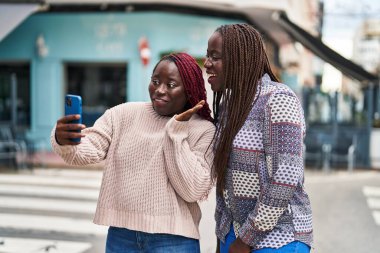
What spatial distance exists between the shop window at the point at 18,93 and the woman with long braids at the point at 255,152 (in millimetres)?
15563

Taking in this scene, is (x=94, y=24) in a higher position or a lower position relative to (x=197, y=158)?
higher

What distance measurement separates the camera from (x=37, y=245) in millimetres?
5848

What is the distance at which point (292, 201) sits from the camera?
202 cm

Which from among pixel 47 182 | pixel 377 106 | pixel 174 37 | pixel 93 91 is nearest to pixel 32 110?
pixel 93 91

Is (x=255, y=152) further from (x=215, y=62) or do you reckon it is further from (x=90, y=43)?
(x=90, y=43)

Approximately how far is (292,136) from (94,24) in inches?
591

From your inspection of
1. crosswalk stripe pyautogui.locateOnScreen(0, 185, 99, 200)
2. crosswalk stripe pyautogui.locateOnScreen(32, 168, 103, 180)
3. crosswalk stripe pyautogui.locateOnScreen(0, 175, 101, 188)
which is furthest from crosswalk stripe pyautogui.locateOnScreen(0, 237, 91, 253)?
crosswalk stripe pyautogui.locateOnScreen(32, 168, 103, 180)

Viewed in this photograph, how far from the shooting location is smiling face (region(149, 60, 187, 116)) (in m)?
2.25

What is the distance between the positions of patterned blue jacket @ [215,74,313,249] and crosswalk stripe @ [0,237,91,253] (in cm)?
399

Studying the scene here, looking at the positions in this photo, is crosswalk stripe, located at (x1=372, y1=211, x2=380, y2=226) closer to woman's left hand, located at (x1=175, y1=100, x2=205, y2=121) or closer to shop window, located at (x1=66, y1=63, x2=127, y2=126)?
woman's left hand, located at (x1=175, y1=100, x2=205, y2=121)

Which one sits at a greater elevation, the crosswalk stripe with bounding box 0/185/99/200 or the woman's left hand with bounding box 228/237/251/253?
the woman's left hand with bounding box 228/237/251/253

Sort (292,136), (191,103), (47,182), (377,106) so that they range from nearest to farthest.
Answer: (292,136), (191,103), (47,182), (377,106)

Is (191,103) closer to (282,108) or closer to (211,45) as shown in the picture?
(211,45)

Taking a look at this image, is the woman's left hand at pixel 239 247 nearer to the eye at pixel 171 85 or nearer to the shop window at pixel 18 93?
the eye at pixel 171 85
